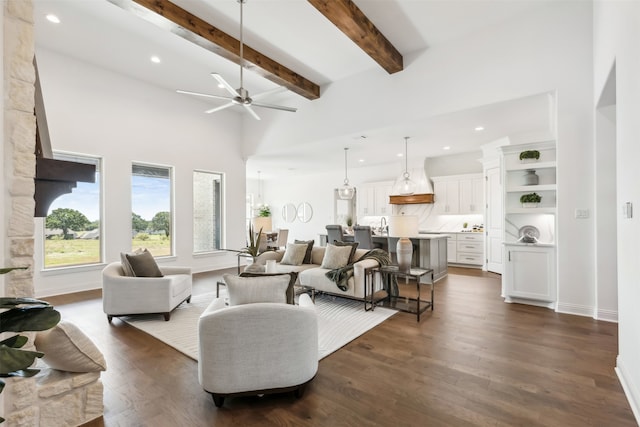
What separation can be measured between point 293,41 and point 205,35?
122 centimetres

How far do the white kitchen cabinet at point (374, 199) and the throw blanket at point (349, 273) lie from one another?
4796mm

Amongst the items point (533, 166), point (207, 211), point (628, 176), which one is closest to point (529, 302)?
point (533, 166)

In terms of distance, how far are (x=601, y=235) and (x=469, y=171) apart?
453 cm

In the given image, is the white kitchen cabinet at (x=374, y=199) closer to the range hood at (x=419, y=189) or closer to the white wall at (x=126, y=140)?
the range hood at (x=419, y=189)

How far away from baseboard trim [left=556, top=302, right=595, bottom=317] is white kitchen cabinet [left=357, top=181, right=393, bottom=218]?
216 inches

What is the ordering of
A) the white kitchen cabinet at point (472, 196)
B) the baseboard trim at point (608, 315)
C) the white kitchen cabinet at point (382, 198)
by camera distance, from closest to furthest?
the baseboard trim at point (608, 315) < the white kitchen cabinet at point (472, 196) < the white kitchen cabinet at point (382, 198)

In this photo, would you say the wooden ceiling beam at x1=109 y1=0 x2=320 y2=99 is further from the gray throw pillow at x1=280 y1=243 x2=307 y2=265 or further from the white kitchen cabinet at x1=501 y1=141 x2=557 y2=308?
the white kitchen cabinet at x1=501 y1=141 x2=557 y2=308

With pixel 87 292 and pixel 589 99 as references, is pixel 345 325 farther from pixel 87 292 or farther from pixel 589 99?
pixel 87 292

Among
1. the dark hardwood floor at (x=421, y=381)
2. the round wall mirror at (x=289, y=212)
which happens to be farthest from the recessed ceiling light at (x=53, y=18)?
the round wall mirror at (x=289, y=212)

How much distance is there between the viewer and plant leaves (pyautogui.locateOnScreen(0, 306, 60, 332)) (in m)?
0.77

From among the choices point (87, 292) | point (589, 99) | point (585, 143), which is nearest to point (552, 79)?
point (589, 99)

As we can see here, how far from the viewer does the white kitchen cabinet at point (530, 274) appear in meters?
3.95

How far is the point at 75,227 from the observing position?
5.11 meters

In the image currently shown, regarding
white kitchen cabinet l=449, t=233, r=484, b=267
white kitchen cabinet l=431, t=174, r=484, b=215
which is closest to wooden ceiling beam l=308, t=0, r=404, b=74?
white kitchen cabinet l=431, t=174, r=484, b=215
